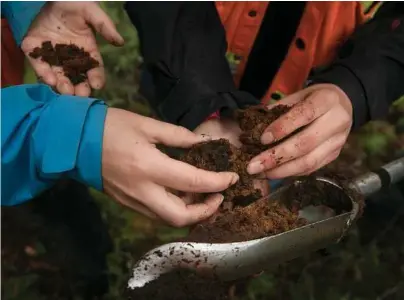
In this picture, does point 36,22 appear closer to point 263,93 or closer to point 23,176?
point 23,176

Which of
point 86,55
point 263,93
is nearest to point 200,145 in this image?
point 86,55

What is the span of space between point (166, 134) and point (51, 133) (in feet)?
0.50

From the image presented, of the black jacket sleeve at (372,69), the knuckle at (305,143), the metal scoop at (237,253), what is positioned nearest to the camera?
the metal scoop at (237,253)

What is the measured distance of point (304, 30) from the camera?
3.36ft

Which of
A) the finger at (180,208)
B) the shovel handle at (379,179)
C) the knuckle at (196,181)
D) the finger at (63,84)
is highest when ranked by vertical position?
the knuckle at (196,181)

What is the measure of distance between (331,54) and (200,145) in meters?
0.42

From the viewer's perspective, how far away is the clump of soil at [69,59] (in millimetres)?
936

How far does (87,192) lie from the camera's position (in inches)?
47.6

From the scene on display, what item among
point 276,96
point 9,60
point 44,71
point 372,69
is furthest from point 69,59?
point 372,69

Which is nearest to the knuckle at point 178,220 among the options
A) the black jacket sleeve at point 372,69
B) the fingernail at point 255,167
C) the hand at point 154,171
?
the hand at point 154,171

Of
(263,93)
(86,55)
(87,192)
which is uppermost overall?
(86,55)

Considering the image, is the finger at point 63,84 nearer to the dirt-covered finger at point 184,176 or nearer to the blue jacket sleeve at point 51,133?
the blue jacket sleeve at point 51,133

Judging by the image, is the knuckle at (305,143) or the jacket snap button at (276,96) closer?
the knuckle at (305,143)

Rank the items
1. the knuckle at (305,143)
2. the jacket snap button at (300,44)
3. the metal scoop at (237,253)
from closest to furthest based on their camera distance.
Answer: the metal scoop at (237,253), the knuckle at (305,143), the jacket snap button at (300,44)
